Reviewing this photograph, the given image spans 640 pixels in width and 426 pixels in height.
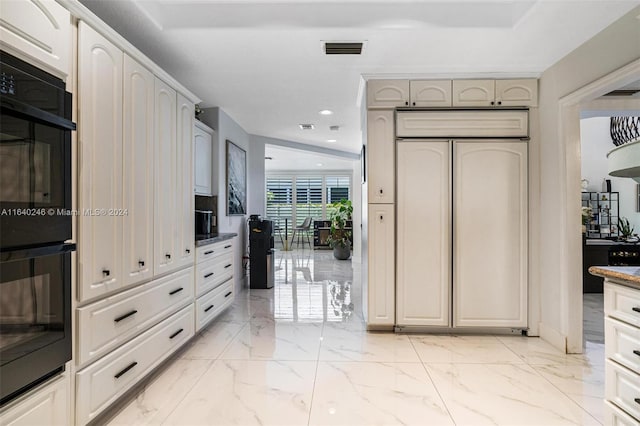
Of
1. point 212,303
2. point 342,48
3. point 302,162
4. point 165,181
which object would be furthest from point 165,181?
point 302,162

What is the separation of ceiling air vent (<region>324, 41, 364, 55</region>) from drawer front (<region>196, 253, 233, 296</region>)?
2.05 m

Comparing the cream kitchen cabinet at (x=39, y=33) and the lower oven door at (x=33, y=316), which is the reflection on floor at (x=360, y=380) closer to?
the lower oven door at (x=33, y=316)

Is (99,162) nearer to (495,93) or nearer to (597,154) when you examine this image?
(495,93)

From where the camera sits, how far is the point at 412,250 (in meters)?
2.95

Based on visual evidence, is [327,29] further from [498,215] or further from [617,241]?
[617,241]

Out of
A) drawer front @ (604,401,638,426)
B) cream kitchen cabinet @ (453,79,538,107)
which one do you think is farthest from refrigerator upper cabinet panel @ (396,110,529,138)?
drawer front @ (604,401,638,426)

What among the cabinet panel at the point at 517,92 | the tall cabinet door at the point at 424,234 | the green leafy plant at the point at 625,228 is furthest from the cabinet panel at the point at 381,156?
the green leafy plant at the point at 625,228

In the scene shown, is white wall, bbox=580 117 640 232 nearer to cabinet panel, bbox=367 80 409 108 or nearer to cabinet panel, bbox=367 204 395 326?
cabinet panel, bbox=367 80 409 108

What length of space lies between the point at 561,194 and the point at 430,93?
1.39 metres

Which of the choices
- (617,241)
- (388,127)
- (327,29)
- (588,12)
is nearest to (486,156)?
(388,127)

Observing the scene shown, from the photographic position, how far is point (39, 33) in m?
1.26

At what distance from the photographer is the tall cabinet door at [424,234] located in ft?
9.61

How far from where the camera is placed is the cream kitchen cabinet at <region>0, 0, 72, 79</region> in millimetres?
1144

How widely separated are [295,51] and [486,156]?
1.92 m
